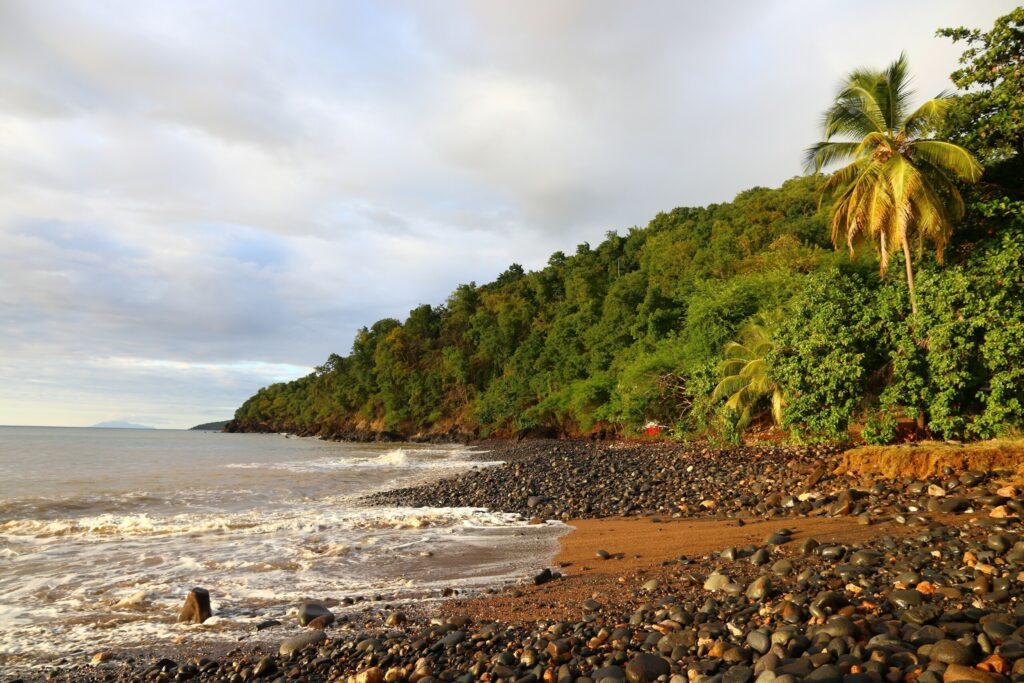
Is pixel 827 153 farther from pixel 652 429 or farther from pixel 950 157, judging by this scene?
pixel 652 429

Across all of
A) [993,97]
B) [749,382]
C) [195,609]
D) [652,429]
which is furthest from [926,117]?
[652,429]

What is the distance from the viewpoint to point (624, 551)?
915 centimetres

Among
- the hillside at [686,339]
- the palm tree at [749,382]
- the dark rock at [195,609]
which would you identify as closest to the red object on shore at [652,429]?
the hillside at [686,339]

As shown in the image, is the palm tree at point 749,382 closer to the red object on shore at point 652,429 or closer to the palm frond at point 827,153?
the palm frond at point 827,153

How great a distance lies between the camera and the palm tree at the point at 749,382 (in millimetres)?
18969

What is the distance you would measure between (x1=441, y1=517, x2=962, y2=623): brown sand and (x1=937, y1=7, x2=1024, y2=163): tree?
34.9 ft

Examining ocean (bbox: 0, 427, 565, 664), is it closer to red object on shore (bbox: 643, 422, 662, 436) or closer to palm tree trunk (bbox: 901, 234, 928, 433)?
palm tree trunk (bbox: 901, 234, 928, 433)

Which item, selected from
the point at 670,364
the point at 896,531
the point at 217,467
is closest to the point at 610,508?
the point at 896,531

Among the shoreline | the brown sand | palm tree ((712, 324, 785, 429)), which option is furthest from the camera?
palm tree ((712, 324, 785, 429))

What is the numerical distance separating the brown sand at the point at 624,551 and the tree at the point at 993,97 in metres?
10.6

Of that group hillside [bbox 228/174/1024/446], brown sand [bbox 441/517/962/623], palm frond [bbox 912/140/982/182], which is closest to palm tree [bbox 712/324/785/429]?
hillside [bbox 228/174/1024/446]

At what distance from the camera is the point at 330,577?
8539 mm

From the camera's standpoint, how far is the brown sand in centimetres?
672

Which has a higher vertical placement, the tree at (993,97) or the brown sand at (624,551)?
the tree at (993,97)
